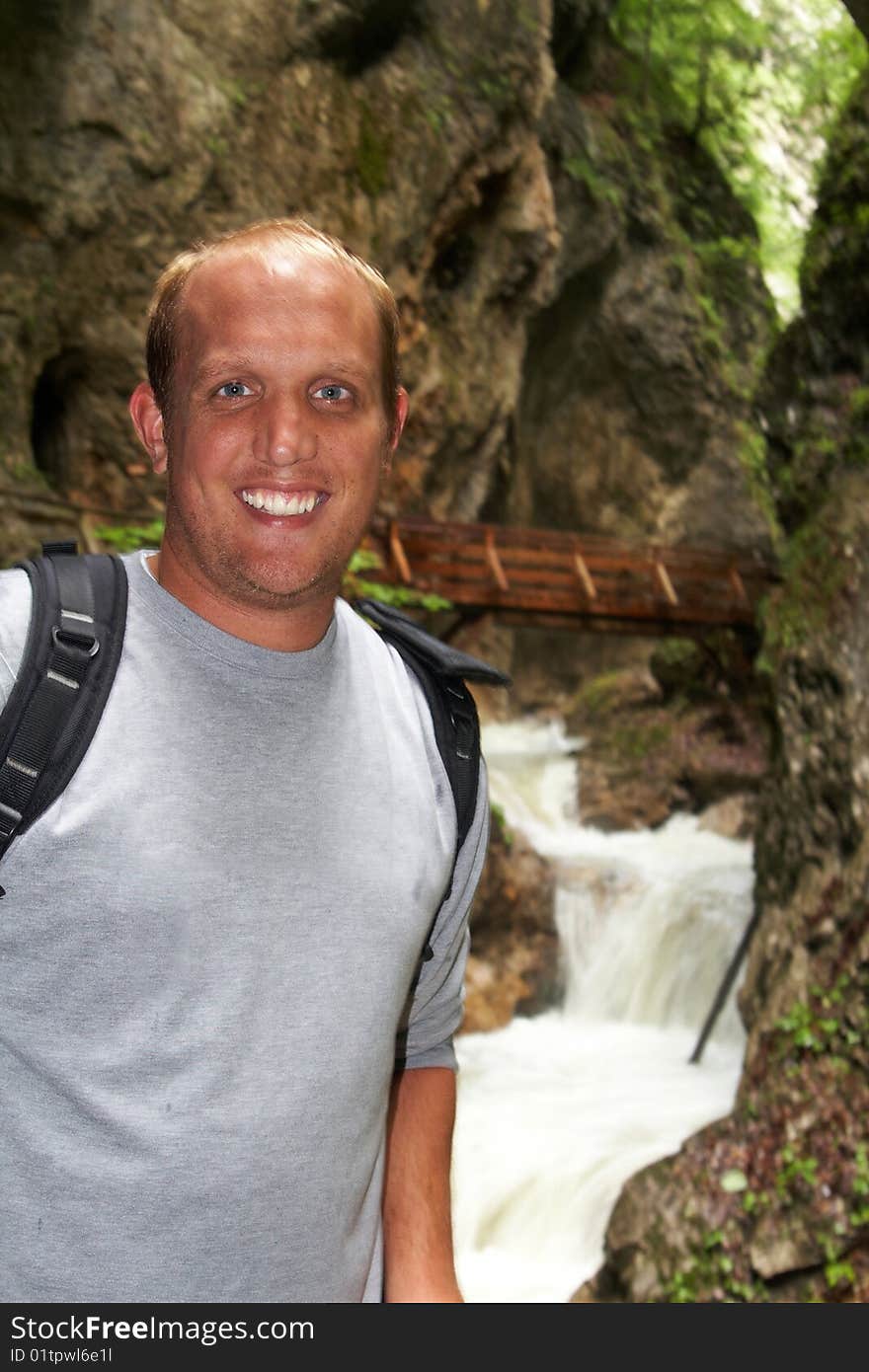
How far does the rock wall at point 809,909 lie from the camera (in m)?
6.61

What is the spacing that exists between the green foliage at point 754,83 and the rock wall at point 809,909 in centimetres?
1654

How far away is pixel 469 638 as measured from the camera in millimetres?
21781

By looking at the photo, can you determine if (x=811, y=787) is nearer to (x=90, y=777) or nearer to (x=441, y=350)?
(x=90, y=777)

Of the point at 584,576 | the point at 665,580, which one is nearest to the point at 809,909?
the point at 584,576

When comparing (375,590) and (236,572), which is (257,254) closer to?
(236,572)

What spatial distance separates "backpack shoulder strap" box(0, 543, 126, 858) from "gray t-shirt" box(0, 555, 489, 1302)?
19 millimetres

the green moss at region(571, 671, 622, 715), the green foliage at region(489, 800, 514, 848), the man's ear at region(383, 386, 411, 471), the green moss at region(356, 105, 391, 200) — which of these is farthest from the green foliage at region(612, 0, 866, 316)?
the man's ear at region(383, 386, 411, 471)

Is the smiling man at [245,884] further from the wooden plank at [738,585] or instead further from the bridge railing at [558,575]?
the wooden plank at [738,585]

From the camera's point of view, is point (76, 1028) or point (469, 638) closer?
point (76, 1028)

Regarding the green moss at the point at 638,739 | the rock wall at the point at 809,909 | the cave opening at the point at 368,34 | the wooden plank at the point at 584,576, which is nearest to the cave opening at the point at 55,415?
the cave opening at the point at 368,34

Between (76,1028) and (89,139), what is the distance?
46.5 ft

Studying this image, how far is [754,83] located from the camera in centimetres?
2538

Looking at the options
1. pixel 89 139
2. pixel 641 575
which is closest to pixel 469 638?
pixel 641 575

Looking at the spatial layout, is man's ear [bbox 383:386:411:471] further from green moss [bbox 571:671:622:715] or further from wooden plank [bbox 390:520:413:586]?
green moss [bbox 571:671:622:715]
